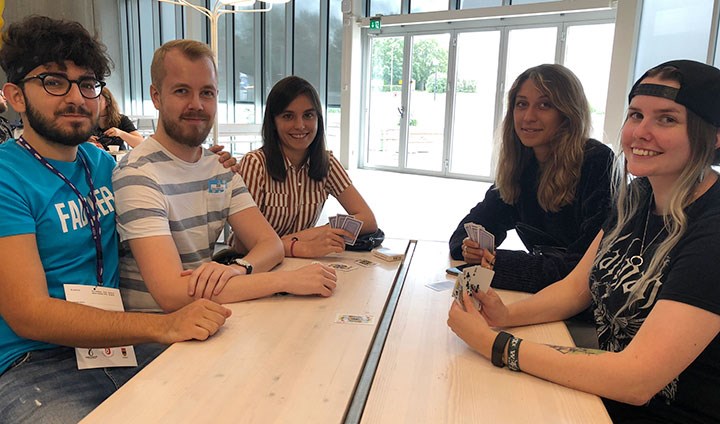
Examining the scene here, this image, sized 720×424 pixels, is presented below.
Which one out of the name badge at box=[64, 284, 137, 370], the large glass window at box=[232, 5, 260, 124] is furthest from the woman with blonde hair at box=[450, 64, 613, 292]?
the large glass window at box=[232, 5, 260, 124]

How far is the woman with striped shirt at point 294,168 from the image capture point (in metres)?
2.42

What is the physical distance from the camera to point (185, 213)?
179cm

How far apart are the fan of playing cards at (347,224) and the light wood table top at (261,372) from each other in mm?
618

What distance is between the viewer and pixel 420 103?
10180 millimetres

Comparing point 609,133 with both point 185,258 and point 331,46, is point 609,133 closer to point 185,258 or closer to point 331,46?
point 331,46

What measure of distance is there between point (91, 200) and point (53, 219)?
0.51 feet

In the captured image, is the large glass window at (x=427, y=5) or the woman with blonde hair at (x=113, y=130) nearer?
the woman with blonde hair at (x=113, y=130)

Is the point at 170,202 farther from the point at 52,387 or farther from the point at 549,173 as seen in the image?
the point at 549,173

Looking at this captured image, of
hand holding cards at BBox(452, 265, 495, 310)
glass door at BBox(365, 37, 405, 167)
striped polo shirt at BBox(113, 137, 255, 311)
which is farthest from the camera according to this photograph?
glass door at BBox(365, 37, 405, 167)

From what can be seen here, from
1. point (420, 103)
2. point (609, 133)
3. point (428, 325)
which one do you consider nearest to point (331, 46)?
point (420, 103)

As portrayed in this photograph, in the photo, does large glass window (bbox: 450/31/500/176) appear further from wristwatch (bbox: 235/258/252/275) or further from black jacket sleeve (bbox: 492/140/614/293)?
wristwatch (bbox: 235/258/252/275)

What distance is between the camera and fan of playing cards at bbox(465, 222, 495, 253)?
1.92 m

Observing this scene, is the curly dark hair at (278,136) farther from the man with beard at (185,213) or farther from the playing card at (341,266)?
the playing card at (341,266)

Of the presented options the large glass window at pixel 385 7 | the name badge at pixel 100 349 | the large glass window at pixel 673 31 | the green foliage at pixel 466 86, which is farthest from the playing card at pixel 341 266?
the large glass window at pixel 385 7
